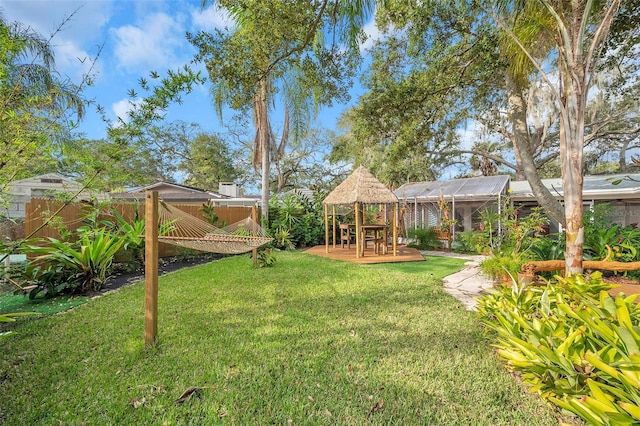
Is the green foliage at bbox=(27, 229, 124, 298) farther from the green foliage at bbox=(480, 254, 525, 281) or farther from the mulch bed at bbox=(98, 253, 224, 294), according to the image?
the green foliage at bbox=(480, 254, 525, 281)

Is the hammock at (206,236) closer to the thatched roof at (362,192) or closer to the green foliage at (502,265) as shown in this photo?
the thatched roof at (362,192)

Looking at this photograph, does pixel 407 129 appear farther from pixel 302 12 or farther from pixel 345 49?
pixel 302 12

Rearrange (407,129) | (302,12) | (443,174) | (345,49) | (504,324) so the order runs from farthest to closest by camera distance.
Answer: (443,174)
(407,129)
(345,49)
(302,12)
(504,324)

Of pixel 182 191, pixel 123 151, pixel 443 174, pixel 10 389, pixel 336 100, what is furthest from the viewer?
pixel 443 174

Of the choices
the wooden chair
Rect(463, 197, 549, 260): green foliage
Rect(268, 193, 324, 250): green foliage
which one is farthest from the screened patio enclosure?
Rect(463, 197, 549, 260): green foliage

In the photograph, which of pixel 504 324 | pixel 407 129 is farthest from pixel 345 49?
pixel 504 324

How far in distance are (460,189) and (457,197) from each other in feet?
1.92

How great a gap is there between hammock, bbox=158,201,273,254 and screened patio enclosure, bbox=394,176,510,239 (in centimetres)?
778

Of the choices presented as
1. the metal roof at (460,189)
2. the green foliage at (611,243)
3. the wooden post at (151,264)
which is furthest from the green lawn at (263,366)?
the metal roof at (460,189)

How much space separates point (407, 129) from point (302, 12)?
405cm

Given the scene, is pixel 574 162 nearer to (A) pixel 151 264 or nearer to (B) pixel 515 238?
(B) pixel 515 238

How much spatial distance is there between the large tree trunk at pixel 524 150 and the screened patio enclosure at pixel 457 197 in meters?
3.83

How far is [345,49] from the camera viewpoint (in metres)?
4.96

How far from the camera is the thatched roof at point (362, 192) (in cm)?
819
